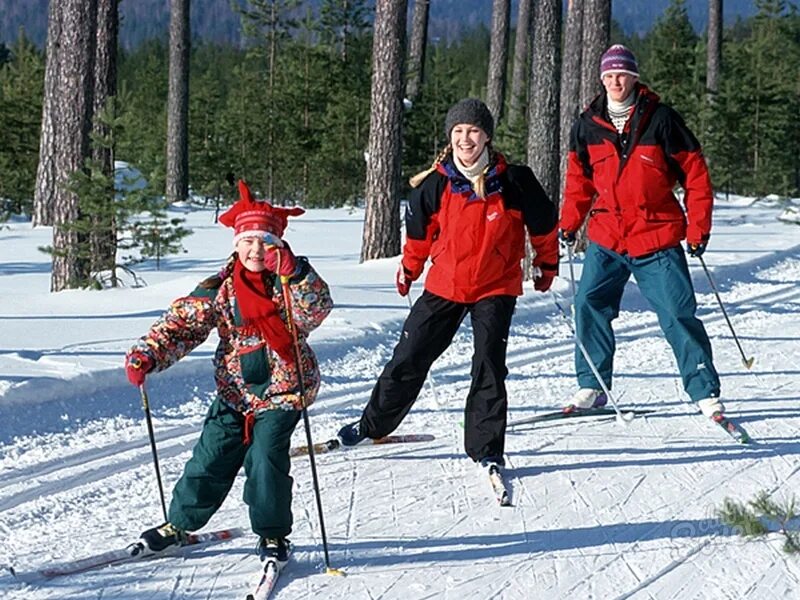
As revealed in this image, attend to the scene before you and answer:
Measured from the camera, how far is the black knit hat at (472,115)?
509 cm

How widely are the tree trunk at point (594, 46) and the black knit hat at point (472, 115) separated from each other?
26.1ft

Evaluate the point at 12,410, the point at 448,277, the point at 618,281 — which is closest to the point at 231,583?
the point at 448,277

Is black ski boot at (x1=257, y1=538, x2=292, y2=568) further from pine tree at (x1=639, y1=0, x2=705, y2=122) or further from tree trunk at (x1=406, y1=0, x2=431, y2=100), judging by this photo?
pine tree at (x1=639, y1=0, x2=705, y2=122)

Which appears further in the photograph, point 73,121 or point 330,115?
point 330,115

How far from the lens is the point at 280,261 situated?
3967 millimetres

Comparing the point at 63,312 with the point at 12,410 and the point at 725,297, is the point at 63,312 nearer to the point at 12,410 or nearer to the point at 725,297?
the point at 12,410

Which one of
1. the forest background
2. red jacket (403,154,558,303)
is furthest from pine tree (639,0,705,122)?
red jacket (403,154,558,303)

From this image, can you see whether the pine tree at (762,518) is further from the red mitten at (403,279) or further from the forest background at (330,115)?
the forest background at (330,115)

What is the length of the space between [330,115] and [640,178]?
1830 centimetres

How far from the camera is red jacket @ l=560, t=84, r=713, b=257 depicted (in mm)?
6098

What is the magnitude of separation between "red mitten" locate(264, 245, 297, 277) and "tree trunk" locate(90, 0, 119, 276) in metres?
6.76

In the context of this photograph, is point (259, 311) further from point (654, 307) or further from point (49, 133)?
point (49, 133)

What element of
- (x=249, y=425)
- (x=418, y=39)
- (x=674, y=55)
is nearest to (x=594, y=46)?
(x=249, y=425)

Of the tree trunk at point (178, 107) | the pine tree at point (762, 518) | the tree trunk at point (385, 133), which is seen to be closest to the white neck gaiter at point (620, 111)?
the pine tree at point (762, 518)
